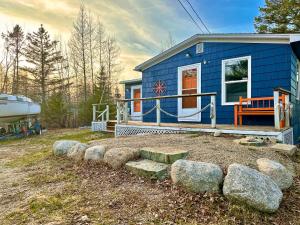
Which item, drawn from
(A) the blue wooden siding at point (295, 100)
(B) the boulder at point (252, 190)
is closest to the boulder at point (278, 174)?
(B) the boulder at point (252, 190)

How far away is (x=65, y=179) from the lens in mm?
3453

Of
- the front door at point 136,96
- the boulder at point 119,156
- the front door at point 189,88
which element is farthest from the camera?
the front door at point 136,96

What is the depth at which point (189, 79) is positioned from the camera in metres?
7.85

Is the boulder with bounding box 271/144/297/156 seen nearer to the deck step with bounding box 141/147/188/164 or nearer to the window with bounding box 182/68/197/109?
the deck step with bounding box 141/147/188/164

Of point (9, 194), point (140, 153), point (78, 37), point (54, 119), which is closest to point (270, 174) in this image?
point (140, 153)

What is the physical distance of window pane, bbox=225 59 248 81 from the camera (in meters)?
6.44

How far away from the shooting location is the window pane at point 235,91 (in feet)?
21.1

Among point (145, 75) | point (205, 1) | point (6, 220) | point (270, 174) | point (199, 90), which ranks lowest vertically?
point (6, 220)

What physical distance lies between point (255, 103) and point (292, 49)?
1.71 meters

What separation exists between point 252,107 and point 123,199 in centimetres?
509

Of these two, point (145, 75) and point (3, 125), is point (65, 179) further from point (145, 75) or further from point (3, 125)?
point (3, 125)

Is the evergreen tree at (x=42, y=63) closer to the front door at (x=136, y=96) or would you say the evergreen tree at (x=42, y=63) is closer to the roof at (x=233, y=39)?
the front door at (x=136, y=96)

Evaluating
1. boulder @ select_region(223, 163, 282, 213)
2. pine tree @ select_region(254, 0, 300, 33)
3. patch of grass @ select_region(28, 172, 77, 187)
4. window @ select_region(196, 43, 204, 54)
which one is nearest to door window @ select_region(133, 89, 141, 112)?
window @ select_region(196, 43, 204, 54)

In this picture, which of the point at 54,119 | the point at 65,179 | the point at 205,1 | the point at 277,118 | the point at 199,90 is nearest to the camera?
the point at 65,179
